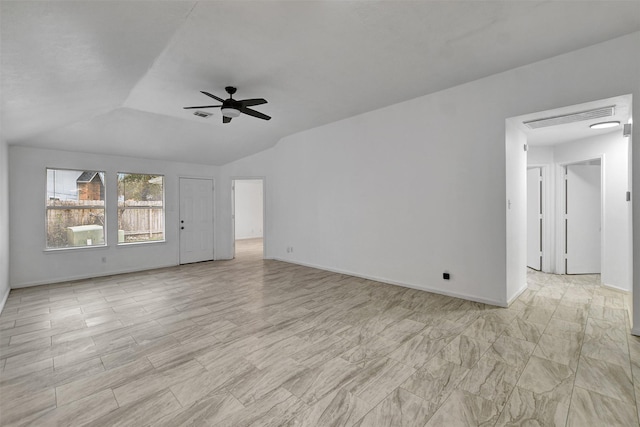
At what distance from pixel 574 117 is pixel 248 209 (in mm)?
10370

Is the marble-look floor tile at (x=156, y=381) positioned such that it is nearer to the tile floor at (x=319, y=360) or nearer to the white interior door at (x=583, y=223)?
the tile floor at (x=319, y=360)

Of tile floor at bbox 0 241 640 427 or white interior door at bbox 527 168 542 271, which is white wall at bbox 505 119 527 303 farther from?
white interior door at bbox 527 168 542 271

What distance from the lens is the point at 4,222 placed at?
14.2 feet

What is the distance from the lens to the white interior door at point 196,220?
22.8ft

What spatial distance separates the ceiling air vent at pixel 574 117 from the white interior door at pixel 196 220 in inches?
265

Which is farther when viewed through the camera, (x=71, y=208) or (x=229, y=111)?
(x=71, y=208)

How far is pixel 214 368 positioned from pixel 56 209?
5.17 metres

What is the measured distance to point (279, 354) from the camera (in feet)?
8.55

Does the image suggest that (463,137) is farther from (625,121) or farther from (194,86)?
(194,86)

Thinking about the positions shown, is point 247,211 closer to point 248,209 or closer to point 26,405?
point 248,209

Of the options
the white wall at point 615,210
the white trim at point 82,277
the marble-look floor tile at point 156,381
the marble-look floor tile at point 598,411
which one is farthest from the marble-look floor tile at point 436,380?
the white trim at point 82,277

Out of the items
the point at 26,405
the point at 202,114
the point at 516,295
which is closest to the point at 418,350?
the point at 516,295

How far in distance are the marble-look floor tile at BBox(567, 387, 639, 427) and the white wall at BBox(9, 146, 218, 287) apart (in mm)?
7075

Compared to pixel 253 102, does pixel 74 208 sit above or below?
below
